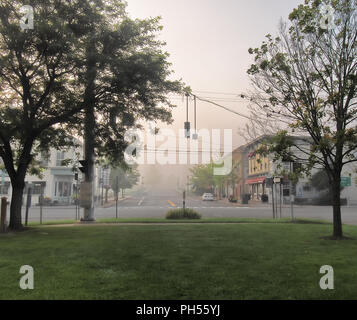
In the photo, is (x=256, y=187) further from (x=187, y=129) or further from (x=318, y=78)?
(x=318, y=78)

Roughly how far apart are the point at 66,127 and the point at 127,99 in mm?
2983

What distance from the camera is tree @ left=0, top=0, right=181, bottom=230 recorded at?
39.7ft

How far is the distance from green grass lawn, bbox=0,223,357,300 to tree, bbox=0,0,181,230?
492cm

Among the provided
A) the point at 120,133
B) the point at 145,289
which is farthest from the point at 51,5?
the point at 145,289

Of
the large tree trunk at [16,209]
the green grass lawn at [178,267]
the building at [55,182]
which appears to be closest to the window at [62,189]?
the building at [55,182]

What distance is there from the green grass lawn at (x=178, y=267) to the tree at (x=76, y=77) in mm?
4920

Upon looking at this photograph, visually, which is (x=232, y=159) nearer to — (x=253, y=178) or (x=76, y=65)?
(x=253, y=178)

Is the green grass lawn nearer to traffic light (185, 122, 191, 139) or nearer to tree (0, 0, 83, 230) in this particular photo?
tree (0, 0, 83, 230)

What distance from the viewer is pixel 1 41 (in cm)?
1266

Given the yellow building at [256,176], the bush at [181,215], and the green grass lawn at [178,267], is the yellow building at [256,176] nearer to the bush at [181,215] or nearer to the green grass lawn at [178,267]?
the bush at [181,215]

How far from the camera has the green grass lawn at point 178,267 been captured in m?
5.01

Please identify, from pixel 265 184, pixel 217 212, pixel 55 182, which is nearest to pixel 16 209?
pixel 217 212

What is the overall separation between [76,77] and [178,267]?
32.6 feet

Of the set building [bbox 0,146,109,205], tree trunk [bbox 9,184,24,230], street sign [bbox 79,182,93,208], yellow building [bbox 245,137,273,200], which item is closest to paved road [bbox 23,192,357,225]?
street sign [bbox 79,182,93,208]
